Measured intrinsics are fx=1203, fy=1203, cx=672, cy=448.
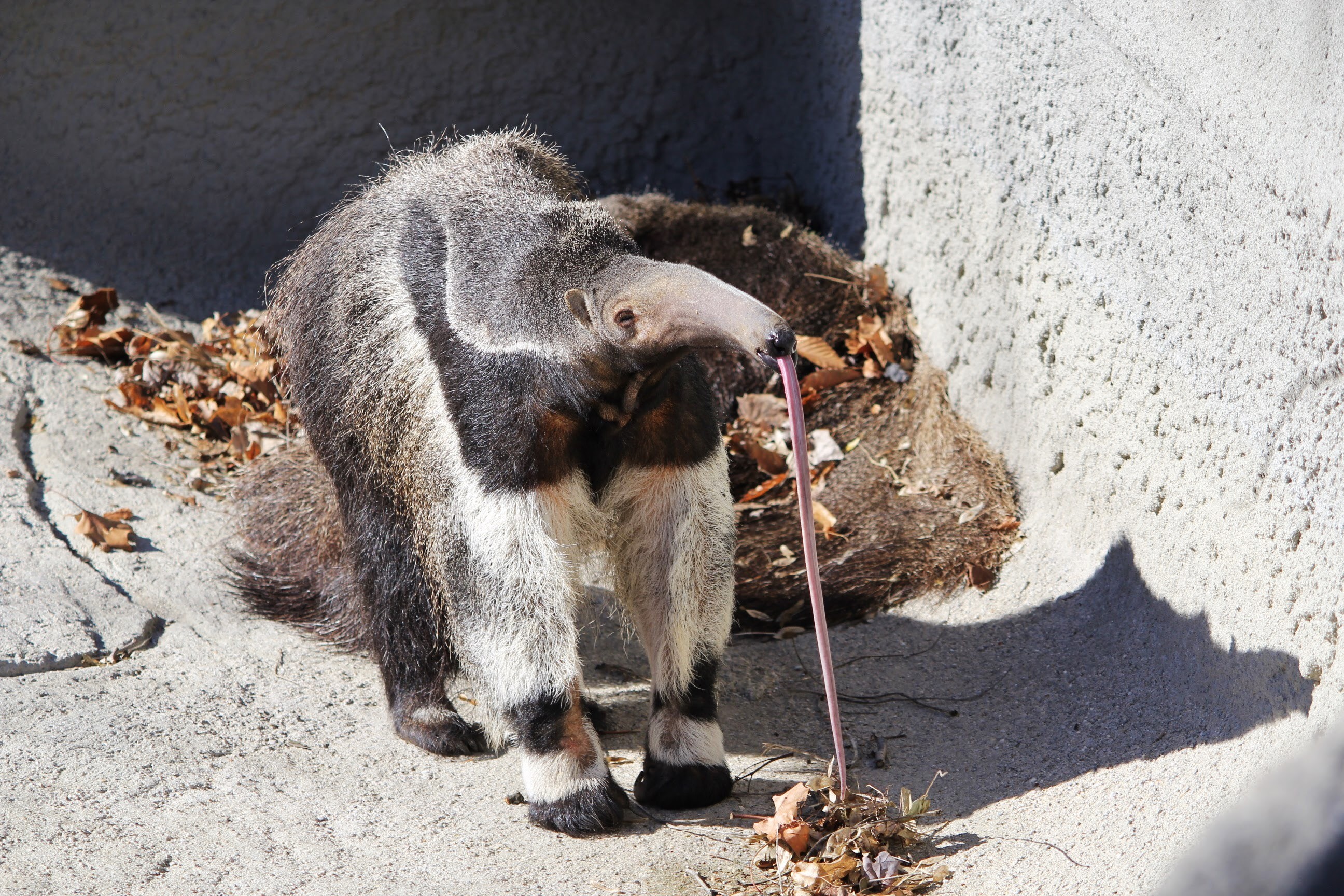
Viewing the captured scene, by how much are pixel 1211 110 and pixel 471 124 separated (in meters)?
5.16

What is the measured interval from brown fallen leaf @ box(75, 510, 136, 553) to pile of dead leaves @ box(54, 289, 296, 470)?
2.77 feet

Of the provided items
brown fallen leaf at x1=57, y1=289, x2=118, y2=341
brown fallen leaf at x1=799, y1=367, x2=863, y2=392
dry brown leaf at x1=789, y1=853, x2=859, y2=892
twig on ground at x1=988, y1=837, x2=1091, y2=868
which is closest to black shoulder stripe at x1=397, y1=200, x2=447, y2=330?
dry brown leaf at x1=789, y1=853, x2=859, y2=892

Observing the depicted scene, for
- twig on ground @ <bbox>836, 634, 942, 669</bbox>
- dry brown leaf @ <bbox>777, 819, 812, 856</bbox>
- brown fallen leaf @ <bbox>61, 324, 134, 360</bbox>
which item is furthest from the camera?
brown fallen leaf @ <bbox>61, 324, 134, 360</bbox>

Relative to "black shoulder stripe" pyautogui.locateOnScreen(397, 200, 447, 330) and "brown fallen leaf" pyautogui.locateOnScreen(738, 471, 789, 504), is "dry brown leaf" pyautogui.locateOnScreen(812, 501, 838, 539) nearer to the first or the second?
"brown fallen leaf" pyautogui.locateOnScreen(738, 471, 789, 504)

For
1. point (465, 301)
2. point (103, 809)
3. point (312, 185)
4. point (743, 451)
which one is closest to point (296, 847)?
point (103, 809)

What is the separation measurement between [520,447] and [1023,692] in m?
1.88

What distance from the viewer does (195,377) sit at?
613 cm

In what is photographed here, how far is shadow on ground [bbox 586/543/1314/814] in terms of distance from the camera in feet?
10.6

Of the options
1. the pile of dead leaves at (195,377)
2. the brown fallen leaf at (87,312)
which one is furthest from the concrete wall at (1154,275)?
the brown fallen leaf at (87,312)

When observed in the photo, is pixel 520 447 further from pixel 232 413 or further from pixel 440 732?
pixel 232 413

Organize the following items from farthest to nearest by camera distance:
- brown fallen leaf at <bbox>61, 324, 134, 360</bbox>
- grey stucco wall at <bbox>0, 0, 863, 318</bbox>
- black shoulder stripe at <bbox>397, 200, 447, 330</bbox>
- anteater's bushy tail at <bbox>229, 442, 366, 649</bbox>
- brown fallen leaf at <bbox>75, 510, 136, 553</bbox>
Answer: grey stucco wall at <bbox>0, 0, 863, 318</bbox> < brown fallen leaf at <bbox>61, 324, 134, 360</bbox> < brown fallen leaf at <bbox>75, 510, 136, 553</bbox> < anteater's bushy tail at <bbox>229, 442, 366, 649</bbox> < black shoulder stripe at <bbox>397, 200, 447, 330</bbox>

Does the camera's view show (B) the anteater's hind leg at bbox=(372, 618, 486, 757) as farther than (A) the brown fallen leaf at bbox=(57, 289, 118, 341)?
No

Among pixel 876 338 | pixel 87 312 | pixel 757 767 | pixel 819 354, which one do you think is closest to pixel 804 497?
pixel 757 767

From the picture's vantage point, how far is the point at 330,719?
4047mm
